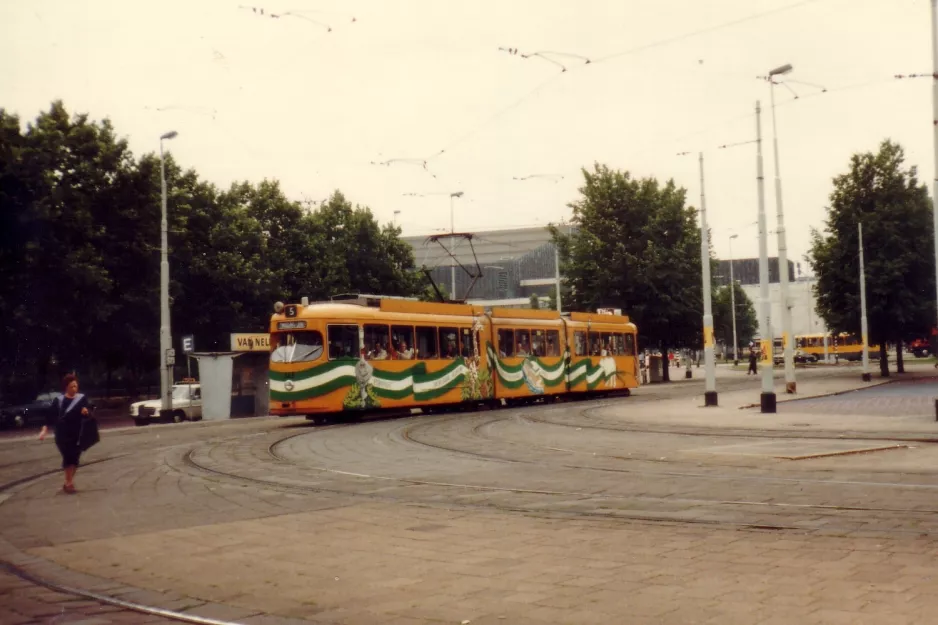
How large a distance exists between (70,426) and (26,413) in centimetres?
2932

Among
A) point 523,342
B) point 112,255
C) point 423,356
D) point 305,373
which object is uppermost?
point 112,255

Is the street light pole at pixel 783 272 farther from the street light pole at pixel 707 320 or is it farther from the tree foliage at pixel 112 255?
the tree foliage at pixel 112 255

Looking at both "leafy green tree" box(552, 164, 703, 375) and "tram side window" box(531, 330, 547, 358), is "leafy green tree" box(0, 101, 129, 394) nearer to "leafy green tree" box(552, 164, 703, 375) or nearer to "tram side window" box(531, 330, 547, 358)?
"tram side window" box(531, 330, 547, 358)

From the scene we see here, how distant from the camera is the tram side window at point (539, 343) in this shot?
3491cm

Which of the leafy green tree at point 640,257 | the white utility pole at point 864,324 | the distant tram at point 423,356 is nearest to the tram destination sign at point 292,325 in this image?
the distant tram at point 423,356

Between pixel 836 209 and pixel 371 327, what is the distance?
33.5 m

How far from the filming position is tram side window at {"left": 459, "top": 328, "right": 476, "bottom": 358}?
30656mm

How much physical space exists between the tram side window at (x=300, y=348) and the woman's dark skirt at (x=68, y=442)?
1181cm

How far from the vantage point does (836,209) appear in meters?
51.9

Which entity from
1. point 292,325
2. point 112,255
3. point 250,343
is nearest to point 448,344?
point 292,325

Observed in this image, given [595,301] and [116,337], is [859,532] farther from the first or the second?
[595,301]

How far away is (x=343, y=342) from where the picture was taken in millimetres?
25891

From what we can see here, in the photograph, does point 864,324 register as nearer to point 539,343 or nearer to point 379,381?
point 539,343

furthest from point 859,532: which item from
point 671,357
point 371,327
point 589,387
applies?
point 671,357
